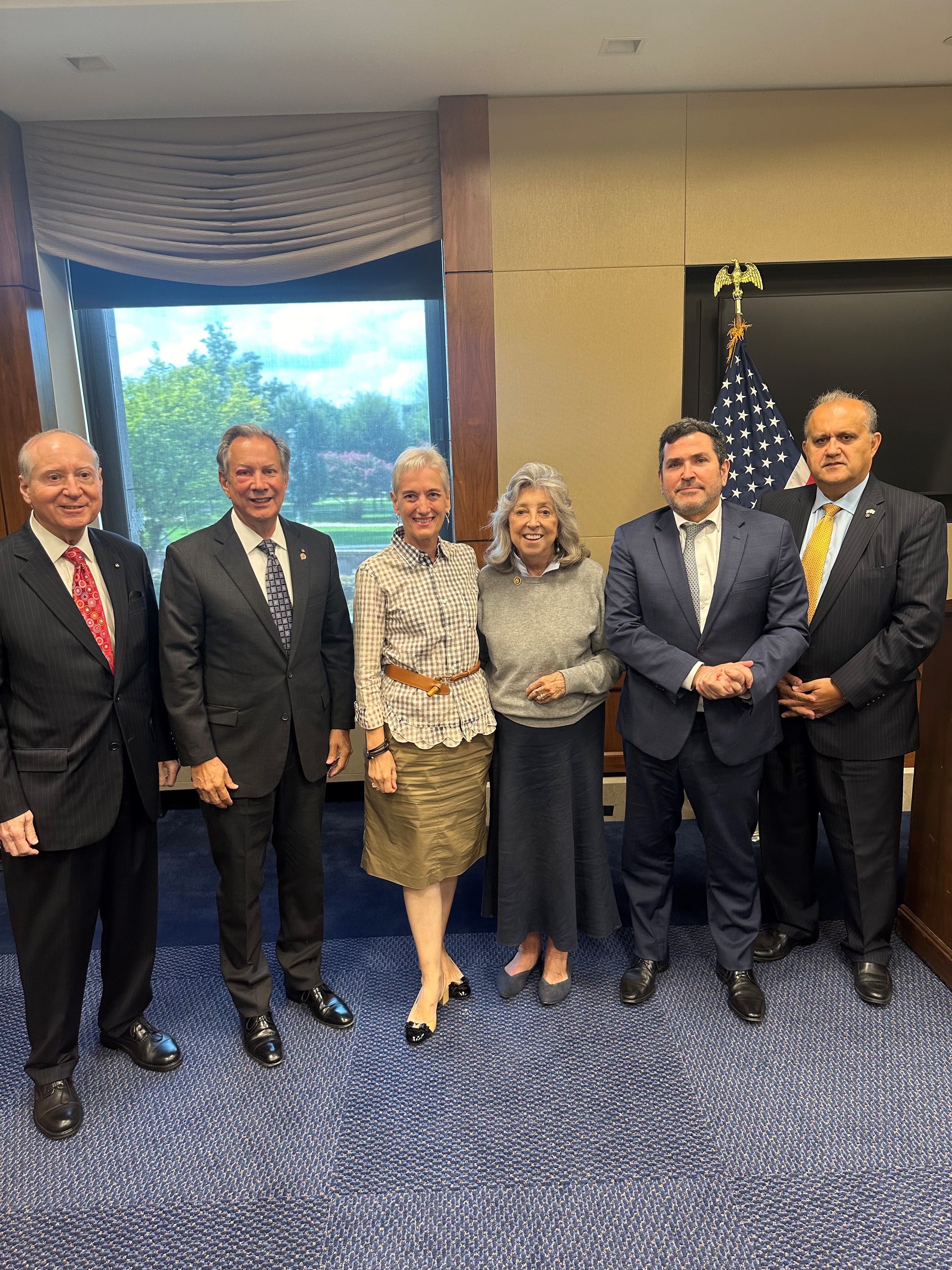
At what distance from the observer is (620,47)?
2.98m

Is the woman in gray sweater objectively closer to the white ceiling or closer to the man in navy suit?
the man in navy suit

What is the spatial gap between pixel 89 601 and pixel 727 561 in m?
1.75

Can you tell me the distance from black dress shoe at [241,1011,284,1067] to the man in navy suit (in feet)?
3.53

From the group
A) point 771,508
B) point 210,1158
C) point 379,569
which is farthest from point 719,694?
point 210,1158

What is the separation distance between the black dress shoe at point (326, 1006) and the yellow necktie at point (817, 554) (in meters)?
1.90

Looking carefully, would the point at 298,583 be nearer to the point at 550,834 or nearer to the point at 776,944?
the point at 550,834

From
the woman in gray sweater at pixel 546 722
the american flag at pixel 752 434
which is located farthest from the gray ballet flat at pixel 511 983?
the american flag at pixel 752 434

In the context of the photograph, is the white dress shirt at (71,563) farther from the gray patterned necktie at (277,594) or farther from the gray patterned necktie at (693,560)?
the gray patterned necktie at (693,560)

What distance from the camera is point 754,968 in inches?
98.1

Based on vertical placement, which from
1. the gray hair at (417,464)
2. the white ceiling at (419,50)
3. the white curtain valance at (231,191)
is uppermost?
the white ceiling at (419,50)

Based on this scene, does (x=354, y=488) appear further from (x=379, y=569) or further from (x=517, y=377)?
(x=379, y=569)

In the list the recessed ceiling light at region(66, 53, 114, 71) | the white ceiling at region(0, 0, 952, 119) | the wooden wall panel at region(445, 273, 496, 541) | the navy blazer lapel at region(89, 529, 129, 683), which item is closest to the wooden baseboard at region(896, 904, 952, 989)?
the wooden wall panel at region(445, 273, 496, 541)

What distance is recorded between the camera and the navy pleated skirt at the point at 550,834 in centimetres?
224

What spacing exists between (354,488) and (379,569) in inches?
83.0
